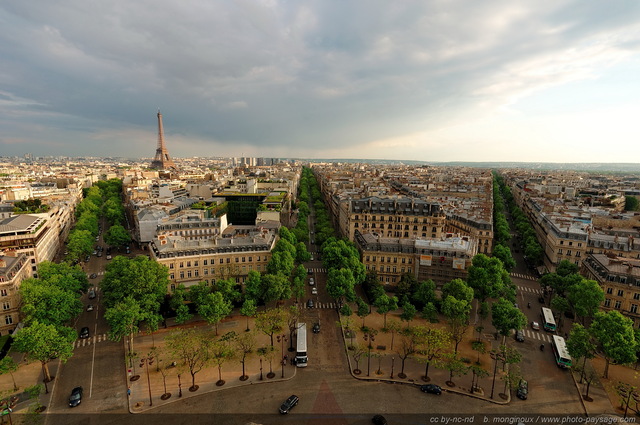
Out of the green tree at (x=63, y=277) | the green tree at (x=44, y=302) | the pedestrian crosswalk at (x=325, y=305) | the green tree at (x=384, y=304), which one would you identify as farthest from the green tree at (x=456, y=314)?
the green tree at (x=63, y=277)

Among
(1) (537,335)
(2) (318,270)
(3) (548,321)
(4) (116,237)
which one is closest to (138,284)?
(2) (318,270)

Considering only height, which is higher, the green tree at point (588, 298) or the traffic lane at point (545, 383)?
the green tree at point (588, 298)

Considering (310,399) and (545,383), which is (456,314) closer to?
(545,383)

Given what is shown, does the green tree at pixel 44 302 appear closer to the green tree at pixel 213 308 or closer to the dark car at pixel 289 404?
the green tree at pixel 213 308

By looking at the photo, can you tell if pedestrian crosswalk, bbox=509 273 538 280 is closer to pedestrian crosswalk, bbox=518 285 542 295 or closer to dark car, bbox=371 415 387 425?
pedestrian crosswalk, bbox=518 285 542 295

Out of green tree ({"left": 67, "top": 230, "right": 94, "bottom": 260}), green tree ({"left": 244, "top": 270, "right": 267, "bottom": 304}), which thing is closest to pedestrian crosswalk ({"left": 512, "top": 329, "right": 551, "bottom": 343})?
green tree ({"left": 244, "top": 270, "right": 267, "bottom": 304})

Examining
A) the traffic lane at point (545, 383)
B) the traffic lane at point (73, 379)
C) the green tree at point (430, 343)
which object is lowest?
the traffic lane at point (545, 383)
